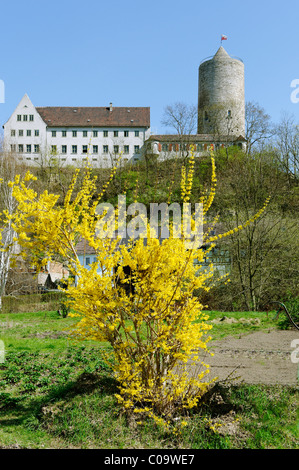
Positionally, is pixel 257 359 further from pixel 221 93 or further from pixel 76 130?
pixel 76 130

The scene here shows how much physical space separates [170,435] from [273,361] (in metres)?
3.09

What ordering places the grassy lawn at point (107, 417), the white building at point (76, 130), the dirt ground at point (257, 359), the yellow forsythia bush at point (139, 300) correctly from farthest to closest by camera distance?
the white building at point (76, 130), the dirt ground at point (257, 359), the yellow forsythia bush at point (139, 300), the grassy lawn at point (107, 417)

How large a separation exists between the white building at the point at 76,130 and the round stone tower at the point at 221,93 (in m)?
8.58

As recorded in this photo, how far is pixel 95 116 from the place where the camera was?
57906 mm

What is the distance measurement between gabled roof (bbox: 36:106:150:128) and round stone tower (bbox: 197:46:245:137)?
8.58 meters

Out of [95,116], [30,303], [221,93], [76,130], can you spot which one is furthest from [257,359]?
[95,116]

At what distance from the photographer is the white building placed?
55.1 meters

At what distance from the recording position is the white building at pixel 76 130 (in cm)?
5512

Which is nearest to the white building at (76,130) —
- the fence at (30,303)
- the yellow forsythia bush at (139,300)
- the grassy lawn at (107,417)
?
the fence at (30,303)

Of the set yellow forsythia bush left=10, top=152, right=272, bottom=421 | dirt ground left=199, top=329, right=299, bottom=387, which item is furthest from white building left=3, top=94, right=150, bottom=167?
yellow forsythia bush left=10, top=152, right=272, bottom=421

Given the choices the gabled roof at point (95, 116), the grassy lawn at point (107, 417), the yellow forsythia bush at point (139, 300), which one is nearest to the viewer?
the grassy lawn at point (107, 417)

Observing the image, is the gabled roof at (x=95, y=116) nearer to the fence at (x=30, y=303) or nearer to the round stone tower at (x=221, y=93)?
the round stone tower at (x=221, y=93)
